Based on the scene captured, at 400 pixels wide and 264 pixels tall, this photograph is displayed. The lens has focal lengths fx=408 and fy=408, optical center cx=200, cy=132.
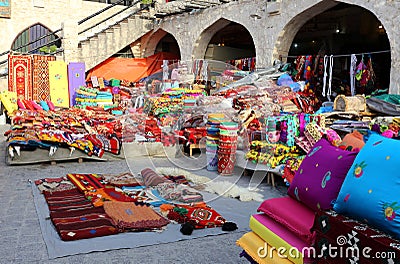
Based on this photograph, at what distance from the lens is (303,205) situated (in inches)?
107

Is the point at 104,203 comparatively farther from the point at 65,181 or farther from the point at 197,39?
the point at 197,39

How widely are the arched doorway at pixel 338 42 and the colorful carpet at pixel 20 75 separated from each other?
847cm

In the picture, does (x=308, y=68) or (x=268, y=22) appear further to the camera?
(x=268, y=22)

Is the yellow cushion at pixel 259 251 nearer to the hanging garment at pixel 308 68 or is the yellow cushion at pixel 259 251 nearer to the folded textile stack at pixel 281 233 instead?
the folded textile stack at pixel 281 233

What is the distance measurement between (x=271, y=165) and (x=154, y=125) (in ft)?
10.8

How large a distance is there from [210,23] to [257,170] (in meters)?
7.94

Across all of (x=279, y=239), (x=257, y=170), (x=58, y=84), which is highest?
(x=58, y=84)

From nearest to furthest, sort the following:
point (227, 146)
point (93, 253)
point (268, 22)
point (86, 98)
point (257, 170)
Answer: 1. point (93, 253)
2. point (257, 170)
3. point (227, 146)
4. point (268, 22)
5. point (86, 98)

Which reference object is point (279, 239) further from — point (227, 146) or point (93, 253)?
point (227, 146)

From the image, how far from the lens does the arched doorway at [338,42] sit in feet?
31.2

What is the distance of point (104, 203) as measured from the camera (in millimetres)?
4648

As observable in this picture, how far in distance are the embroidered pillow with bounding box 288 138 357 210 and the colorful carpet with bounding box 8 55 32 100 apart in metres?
12.6

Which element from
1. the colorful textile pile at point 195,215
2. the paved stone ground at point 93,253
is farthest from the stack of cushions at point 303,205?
the colorful textile pile at point 195,215

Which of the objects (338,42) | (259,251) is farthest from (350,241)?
(338,42)
